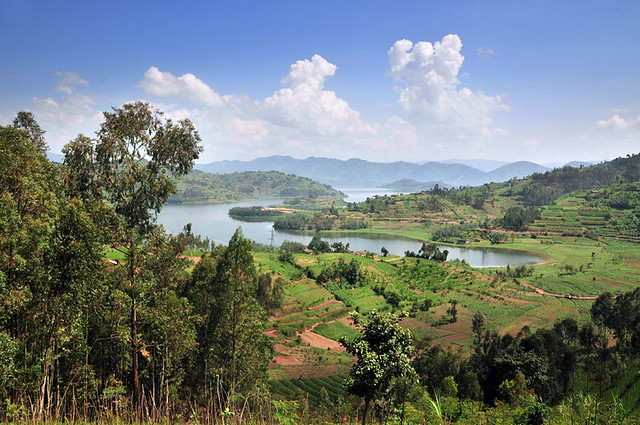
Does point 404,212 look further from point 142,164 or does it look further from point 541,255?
point 142,164

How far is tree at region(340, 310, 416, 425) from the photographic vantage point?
7039 mm

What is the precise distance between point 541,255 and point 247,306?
85434 mm

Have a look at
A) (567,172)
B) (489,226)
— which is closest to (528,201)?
(567,172)

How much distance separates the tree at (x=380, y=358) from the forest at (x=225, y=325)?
0.11 ft

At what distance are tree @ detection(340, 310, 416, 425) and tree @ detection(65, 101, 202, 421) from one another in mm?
5656

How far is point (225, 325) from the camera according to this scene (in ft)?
41.1

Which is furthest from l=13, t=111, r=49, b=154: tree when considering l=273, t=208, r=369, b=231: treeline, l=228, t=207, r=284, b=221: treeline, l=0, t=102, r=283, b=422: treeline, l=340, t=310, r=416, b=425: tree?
l=228, t=207, r=284, b=221: treeline

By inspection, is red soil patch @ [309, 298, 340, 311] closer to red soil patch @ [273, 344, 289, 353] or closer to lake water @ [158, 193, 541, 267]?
red soil patch @ [273, 344, 289, 353]

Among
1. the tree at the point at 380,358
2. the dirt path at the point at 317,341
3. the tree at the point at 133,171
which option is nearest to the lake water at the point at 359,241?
the dirt path at the point at 317,341

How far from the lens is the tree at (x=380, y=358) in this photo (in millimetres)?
7039

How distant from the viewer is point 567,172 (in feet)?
522

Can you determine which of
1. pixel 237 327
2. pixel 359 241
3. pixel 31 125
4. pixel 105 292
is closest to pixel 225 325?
pixel 237 327

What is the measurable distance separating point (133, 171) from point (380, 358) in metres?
7.31

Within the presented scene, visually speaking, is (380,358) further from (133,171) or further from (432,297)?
(432,297)
